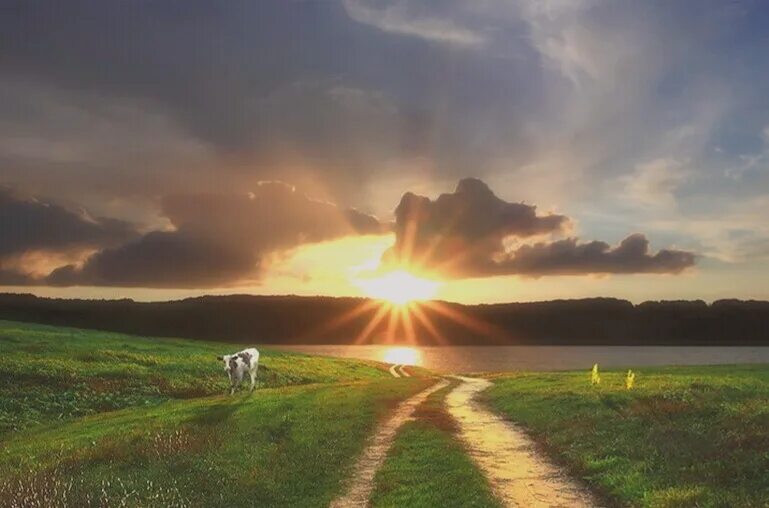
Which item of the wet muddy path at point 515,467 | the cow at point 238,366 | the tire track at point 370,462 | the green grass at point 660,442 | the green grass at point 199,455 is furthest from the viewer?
the cow at point 238,366

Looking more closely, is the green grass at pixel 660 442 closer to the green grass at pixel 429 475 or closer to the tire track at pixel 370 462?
the green grass at pixel 429 475

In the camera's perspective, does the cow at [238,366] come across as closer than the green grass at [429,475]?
No

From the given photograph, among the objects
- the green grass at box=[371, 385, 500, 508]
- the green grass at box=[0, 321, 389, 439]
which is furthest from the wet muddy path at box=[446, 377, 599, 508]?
the green grass at box=[0, 321, 389, 439]

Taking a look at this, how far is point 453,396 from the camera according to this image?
4638 cm

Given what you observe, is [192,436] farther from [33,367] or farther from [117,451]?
[33,367]

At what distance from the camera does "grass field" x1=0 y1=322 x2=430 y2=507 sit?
19.2 meters

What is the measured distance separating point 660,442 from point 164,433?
1872cm

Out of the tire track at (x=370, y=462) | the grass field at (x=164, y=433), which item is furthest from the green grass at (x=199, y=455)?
the tire track at (x=370, y=462)

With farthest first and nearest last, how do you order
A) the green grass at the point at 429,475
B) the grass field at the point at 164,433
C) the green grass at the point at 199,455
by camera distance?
the grass field at the point at 164,433 → the green grass at the point at 199,455 → the green grass at the point at 429,475

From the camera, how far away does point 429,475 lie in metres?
20.7

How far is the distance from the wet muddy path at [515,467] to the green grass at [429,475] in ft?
1.75

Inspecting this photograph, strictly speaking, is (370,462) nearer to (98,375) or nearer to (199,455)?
(199,455)

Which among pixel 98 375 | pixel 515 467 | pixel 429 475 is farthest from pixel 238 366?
pixel 429 475

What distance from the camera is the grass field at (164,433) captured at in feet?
63.1
